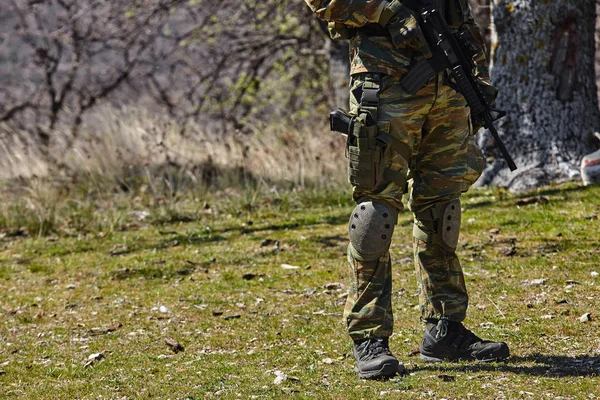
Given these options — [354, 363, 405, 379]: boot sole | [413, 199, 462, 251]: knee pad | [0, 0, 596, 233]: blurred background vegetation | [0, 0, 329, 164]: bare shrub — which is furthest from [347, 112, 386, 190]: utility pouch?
[0, 0, 329, 164]: bare shrub

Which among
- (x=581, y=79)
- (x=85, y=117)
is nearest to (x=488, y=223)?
(x=581, y=79)

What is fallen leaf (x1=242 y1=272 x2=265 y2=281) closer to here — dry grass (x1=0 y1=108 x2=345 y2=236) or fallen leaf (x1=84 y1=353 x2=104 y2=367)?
fallen leaf (x1=84 y1=353 x2=104 y2=367)

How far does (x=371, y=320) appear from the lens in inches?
153

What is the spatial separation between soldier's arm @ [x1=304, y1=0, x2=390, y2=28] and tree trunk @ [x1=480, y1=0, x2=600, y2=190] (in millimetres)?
4560

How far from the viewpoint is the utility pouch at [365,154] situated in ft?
12.2

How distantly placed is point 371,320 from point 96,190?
275 inches

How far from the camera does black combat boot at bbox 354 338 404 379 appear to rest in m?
3.82

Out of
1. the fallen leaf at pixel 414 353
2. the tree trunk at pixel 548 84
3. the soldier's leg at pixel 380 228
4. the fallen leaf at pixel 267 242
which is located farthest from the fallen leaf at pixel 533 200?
the soldier's leg at pixel 380 228

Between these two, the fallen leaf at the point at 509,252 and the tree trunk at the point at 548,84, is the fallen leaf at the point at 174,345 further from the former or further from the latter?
the tree trunk at the point at 548,84

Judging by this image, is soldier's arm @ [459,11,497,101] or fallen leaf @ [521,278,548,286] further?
fallen leaf @ [521,278,548,286]

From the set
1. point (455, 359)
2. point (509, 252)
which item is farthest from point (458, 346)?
point (509, 252)

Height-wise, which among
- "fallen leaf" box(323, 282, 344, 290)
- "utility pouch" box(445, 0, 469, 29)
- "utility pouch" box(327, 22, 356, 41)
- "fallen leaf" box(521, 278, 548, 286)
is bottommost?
"fallen leaf" box(323, 282, 344, 290)

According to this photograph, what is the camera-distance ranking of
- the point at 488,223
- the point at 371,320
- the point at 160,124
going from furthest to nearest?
1. the point at 160,124
2. the point at 488,223
3. the point at 371,320

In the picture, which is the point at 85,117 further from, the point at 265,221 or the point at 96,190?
the point at 265,221
